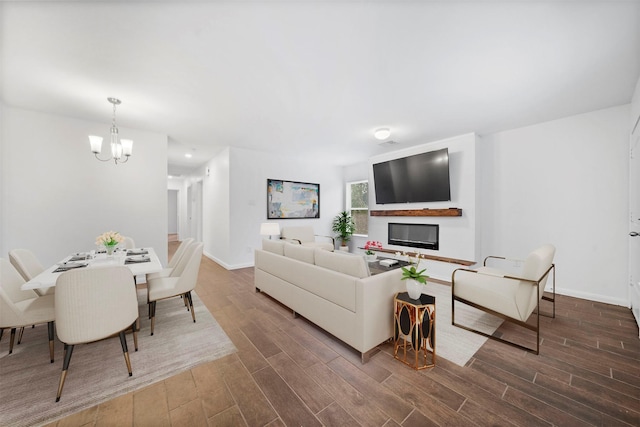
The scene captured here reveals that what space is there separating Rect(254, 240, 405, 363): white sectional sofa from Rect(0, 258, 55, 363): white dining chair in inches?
82.8

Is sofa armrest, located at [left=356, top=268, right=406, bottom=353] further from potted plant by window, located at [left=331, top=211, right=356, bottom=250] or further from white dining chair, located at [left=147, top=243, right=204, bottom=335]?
potted plant by window, located at [left=331, top=211, right=356, bottom=250]

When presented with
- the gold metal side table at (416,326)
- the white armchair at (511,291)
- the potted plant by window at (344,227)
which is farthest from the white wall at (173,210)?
the white armchair at (511,291)

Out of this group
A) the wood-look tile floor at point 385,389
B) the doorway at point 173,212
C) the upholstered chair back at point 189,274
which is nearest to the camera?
the wood-look tile floor at point 385,389

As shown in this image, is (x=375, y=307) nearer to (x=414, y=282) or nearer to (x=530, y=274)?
(x=414, y=282)

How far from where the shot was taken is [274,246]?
3314 millimetres

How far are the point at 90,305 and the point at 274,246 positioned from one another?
194 centimetres

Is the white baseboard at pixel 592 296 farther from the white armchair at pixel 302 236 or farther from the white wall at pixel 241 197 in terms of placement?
the white wall at pixel 241 197

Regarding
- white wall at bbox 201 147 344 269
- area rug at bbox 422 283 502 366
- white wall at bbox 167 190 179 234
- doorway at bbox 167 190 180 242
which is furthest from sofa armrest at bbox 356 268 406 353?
white wall at bbox 167 190 179 234

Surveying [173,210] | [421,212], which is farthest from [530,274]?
[173,210]

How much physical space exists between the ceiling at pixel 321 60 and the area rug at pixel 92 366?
8.84 ft

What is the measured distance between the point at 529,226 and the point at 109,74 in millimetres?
6012

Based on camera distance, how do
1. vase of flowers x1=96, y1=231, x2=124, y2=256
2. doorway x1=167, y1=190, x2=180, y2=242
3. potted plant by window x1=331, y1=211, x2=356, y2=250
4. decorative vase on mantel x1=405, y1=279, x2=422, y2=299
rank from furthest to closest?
doorway x1=167, y1=190, x2=180, y2=242 → potted plant by window x1=331, y1=211, x2=356, y2=250 → vase of flowers x1=96, y1=231, x2=124, y2=256 → decorative vase on mantel x1=405, y1=279, x2=422, y2=299

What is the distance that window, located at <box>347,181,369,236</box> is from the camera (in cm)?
673

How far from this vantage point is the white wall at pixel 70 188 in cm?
327
